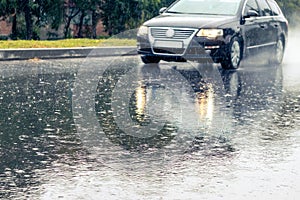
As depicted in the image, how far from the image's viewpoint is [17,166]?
5.63m

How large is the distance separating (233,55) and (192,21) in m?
1.15

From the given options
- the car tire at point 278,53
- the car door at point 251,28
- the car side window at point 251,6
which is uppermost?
the car side window at point 251,6

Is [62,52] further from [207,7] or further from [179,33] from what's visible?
[179,33]

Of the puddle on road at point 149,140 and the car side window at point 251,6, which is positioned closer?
the puddle on road at point 149,140

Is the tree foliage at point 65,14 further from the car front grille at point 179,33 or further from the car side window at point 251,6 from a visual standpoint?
the car front grille at point 179,33

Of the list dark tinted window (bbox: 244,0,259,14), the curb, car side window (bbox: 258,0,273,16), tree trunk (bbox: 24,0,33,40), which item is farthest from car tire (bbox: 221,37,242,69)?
tree trunk (bbox: 24,0,33,40)

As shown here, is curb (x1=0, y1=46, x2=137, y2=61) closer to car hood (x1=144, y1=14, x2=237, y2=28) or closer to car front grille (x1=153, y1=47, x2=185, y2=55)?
car hood (x1=144, y1=14, x2=237, y2=28)

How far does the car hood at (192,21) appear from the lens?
14969 mm

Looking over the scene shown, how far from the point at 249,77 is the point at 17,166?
861 centimetres

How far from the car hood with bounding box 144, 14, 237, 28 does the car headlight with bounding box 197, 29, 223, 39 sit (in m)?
0.08

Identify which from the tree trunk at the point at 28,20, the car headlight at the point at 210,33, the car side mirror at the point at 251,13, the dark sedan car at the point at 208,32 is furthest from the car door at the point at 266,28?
the tree trunk at the point at 28,20

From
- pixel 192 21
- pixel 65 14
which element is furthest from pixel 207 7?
pixel 65 14

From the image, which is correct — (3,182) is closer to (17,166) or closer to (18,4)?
(17,166)

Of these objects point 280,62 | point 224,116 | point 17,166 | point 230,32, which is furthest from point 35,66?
point 17,166
